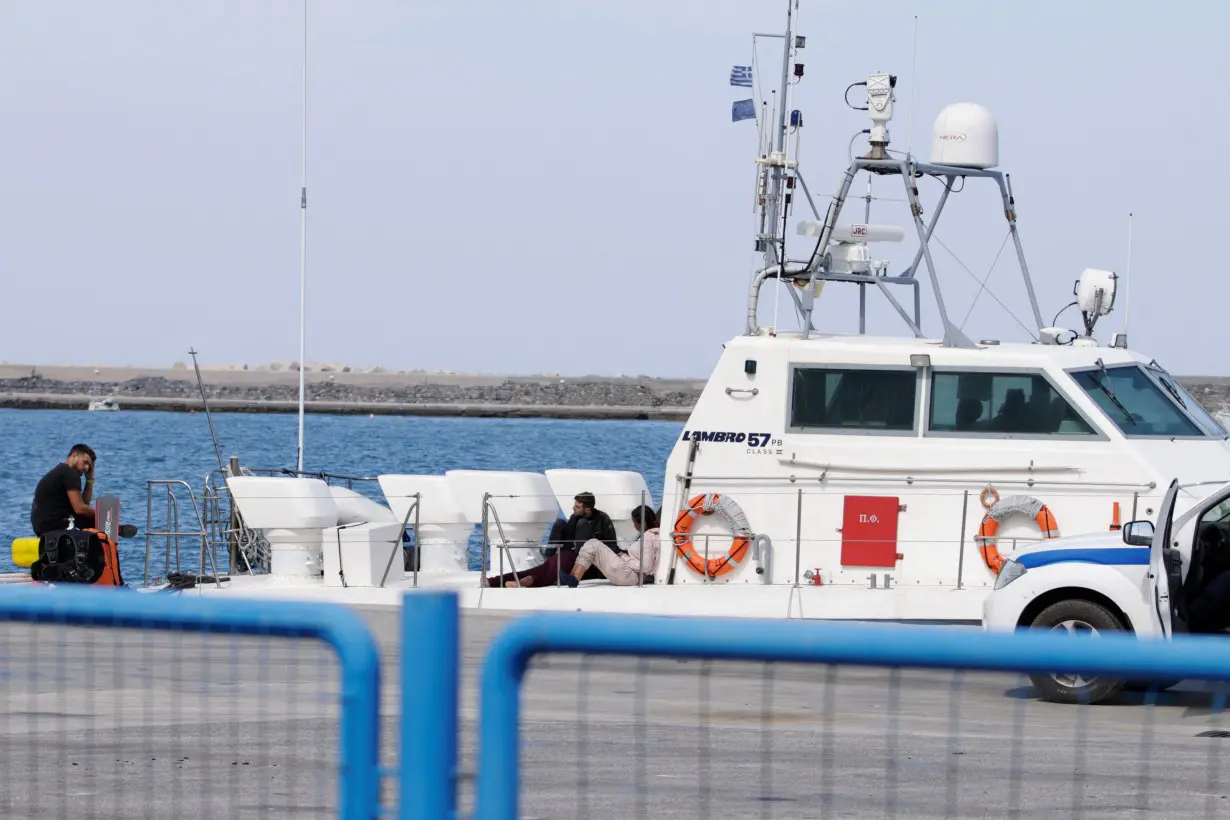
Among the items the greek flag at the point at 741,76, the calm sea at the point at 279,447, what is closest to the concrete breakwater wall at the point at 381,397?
the calm sea at the point at 279,447

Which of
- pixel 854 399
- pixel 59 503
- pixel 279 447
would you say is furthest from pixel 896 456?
pixel 279 447

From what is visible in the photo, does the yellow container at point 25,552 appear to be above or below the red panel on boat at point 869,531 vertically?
below

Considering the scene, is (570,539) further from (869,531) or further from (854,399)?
(854,399)

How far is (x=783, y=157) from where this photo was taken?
1257 centimetres

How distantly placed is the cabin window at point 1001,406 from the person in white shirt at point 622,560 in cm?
229

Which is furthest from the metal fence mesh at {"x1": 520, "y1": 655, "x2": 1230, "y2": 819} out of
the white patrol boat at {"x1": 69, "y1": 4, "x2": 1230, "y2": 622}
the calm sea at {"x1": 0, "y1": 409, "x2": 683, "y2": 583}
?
the calm sea at {"x1": 0, "y1": 409, "x2": 683, "y2": 583}

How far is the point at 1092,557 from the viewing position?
873cm

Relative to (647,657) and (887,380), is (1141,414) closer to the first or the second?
(887,380)

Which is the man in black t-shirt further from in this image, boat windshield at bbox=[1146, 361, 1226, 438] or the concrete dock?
the concrete dock

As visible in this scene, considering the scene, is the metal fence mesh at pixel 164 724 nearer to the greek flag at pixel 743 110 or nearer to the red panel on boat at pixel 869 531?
the red panel on boat at pixel 869 531

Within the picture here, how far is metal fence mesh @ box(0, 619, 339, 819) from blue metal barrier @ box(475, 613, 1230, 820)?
0.38 m

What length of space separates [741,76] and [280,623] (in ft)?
36.7

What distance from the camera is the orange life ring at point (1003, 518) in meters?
10.8

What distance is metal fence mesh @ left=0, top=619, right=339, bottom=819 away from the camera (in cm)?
306
